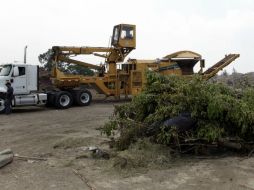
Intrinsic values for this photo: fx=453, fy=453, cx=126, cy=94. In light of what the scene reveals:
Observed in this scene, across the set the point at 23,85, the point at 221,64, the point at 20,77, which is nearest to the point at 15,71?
the point at 20,77

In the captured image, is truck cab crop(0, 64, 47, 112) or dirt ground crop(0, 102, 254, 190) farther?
truck cab crop(0, 64, 47, 112)

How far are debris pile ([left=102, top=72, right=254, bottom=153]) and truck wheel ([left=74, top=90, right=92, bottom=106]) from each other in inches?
505

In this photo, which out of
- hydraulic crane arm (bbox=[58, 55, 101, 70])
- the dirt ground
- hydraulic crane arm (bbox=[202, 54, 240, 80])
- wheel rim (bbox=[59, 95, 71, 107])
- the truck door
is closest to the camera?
the dirt ground

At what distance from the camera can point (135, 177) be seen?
805 cm

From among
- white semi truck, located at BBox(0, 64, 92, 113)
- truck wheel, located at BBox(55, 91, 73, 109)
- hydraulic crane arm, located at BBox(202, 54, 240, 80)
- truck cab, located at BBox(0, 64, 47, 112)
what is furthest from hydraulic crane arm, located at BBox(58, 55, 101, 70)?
hydraulic crane arm, located at BBox(202, 54, 240, 80)

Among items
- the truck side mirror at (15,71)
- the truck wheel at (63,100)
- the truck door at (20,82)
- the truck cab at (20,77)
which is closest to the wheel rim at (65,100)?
the truck wheel at (63,100)

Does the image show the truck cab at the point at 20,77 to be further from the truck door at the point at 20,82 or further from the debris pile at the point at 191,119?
the debris pile at the point at 191,119

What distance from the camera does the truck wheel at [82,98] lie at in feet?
75.8

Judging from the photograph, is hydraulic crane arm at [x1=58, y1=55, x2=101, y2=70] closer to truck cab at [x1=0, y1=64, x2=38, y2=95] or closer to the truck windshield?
truck cab at [x1=0, y1=64, x2=38, y2=95]

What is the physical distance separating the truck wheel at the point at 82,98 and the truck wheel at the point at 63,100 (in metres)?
0.35

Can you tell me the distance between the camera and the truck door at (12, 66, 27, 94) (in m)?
21.0

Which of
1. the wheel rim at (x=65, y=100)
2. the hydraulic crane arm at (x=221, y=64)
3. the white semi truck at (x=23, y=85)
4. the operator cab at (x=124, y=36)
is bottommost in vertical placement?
the wheel rim at (x=65, y=100)

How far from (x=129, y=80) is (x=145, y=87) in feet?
46.6

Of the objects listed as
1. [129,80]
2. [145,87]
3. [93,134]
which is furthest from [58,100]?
[145,87]
